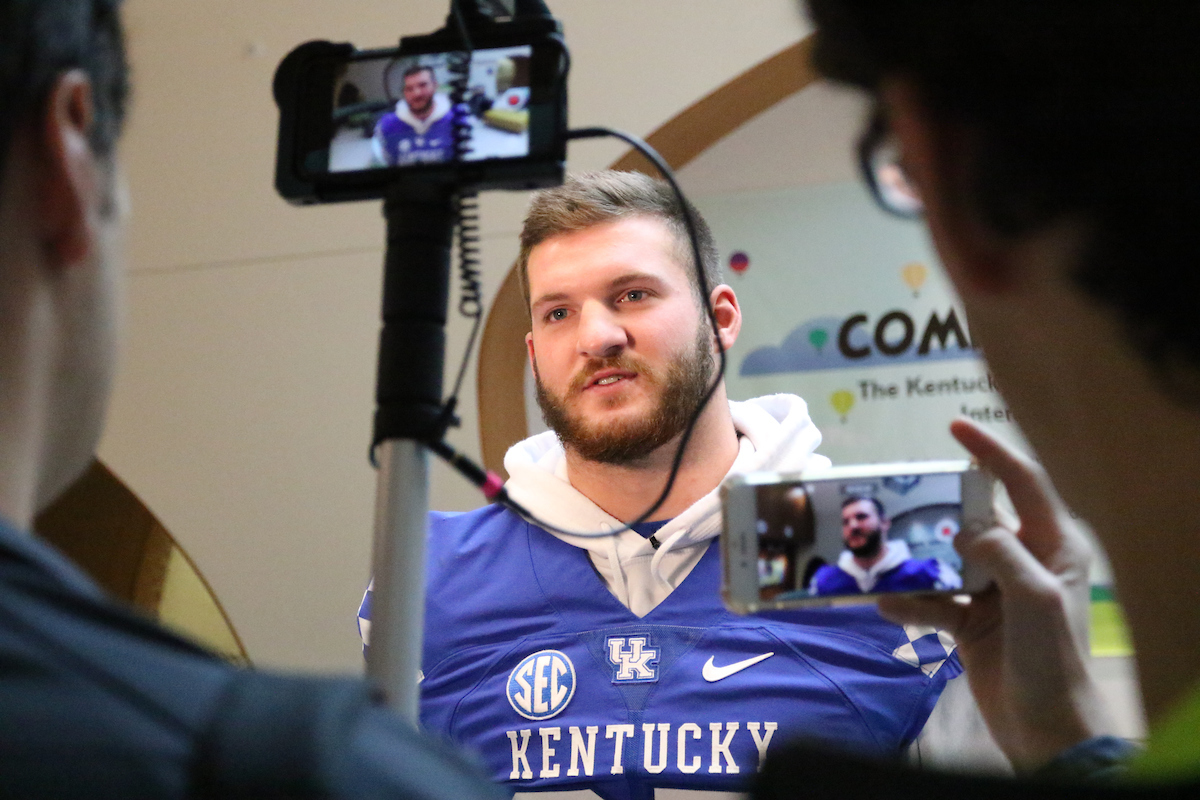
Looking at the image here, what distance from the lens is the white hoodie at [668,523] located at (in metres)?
1.78

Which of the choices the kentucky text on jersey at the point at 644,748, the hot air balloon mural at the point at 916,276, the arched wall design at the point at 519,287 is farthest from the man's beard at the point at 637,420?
the hot air balloon mural at the point at 916,276

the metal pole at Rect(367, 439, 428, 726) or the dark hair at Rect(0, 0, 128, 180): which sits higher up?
the dark hair at Rect(0, 0, 128, 180)

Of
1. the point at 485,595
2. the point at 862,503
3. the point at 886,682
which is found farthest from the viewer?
the point at 485,595

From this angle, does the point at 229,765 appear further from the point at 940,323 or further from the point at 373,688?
the point at 940,323

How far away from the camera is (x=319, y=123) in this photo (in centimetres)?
89

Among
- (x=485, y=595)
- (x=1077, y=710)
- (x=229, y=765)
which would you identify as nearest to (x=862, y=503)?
(x=1077, y=710)

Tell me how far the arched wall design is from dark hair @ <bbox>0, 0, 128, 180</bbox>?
2.21m

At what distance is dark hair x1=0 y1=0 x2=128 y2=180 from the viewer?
60 centimetres

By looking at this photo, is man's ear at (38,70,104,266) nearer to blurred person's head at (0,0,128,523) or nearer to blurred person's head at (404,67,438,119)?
blurred person's head at (0,0,128,523)

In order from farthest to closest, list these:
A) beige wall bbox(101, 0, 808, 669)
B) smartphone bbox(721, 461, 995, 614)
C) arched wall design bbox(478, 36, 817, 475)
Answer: beige wall bbox(101, 0, 808, 669) → arched wall design bbox(478, 36, 817, 475) → smartphone bbox(721, 461, 995, 614)

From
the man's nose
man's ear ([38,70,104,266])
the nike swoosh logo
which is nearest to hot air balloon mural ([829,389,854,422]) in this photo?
the man's nose

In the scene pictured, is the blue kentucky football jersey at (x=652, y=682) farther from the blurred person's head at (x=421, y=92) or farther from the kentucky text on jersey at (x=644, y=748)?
the blurred person's head at (x=421, y=92)

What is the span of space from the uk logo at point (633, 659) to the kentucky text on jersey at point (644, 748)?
0.07 metres

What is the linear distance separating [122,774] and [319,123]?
1.85ft
